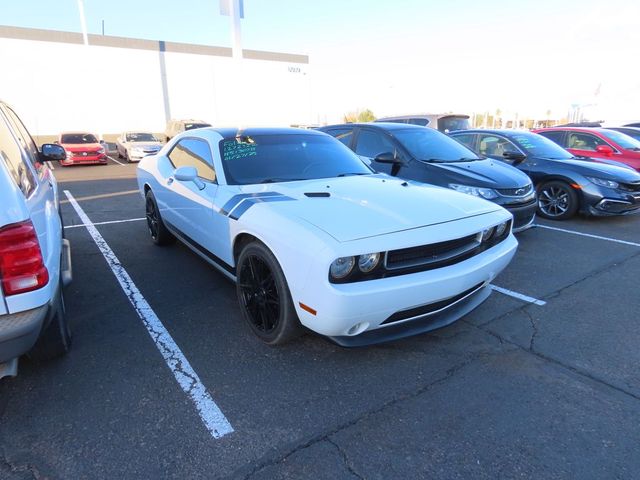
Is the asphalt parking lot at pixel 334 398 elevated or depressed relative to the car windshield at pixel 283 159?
depressed

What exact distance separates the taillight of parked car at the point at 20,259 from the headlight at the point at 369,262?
1.69 m

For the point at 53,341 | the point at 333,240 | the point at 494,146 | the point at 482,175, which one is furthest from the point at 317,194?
the point at 494,146

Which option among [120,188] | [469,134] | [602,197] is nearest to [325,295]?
[602,197]

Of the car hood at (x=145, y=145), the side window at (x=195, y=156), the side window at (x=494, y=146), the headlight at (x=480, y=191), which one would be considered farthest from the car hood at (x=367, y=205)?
the car hood at (x=145, y=145)

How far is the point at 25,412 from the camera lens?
2.32 metres

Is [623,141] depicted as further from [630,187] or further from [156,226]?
[156,226]

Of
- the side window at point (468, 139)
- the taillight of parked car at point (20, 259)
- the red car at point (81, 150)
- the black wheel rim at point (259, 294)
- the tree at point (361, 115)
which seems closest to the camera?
the taillight of parked car at point (20, 259)

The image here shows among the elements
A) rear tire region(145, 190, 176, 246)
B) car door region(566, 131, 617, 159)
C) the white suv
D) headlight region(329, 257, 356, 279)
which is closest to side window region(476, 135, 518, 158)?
car door region(566, 131, 617, 159)

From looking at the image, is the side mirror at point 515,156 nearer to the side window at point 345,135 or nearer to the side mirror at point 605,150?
the side window at point 345,135

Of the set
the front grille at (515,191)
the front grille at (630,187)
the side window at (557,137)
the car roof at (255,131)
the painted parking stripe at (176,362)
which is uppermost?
the car roof at (255,131)

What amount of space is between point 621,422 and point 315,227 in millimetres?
2037

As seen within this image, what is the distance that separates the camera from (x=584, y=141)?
355 inches

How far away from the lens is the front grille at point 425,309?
2.55 m

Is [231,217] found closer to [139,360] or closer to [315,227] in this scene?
[315,227]
